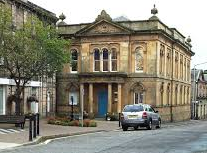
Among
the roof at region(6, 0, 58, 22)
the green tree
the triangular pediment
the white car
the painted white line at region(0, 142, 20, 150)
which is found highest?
the roof at region(6, 0, 58, 22)

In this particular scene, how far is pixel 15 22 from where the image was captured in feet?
→ 117

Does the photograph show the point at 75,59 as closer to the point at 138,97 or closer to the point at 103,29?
the point at 103,29

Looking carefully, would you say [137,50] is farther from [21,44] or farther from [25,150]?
[25,150]

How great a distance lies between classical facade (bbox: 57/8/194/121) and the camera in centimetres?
4559

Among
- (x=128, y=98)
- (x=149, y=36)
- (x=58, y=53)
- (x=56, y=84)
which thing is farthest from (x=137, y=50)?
(x=58, y=53)

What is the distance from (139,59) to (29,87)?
39.6 feet

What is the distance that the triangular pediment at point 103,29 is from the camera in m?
46.0

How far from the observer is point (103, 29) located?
153 ft

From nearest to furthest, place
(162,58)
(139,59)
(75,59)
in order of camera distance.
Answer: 1. (139,59)
2. (162,58)
3. (75,59)

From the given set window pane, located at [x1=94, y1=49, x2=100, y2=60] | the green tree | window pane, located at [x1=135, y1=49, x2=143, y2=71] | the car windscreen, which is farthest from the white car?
window pane, located at [x1=94, y1=49, x2=100, y2=60]

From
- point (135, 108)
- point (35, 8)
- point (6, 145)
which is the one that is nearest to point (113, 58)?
point (35, 8)

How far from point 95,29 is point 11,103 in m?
14.1

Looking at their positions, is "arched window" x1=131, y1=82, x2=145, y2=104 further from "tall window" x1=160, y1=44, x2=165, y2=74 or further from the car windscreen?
the car windscreen

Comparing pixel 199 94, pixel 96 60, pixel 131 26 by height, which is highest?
pixel 131 26
